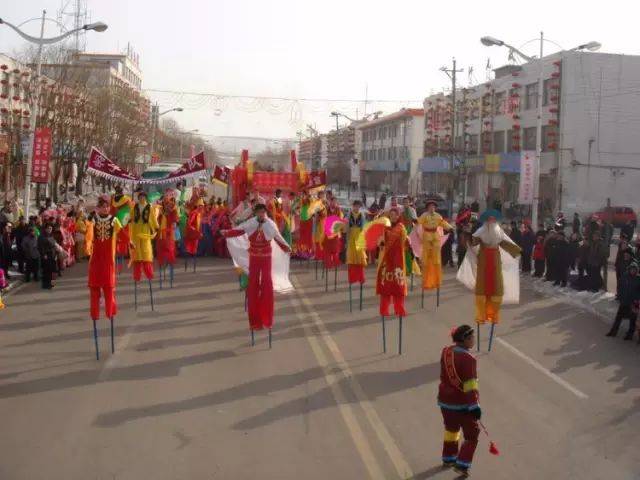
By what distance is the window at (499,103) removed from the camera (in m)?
55.2

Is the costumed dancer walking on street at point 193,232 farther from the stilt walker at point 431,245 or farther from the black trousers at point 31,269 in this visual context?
the stilt walker at point 431,245

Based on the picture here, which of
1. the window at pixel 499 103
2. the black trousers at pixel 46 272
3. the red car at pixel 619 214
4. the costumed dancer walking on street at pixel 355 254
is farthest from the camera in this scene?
the window at pixel 499 103

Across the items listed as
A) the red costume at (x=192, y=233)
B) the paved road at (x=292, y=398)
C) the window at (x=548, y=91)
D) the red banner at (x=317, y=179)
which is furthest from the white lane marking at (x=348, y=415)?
the window at (x=548, y=91)

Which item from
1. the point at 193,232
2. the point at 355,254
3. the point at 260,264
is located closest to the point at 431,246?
the point at 355,254

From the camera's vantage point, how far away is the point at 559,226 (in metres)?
21.3

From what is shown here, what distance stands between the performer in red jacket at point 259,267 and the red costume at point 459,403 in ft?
16.5

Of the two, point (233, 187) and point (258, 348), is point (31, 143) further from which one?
point (258, 348)

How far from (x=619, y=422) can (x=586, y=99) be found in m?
40.7

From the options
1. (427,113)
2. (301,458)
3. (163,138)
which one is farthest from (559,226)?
(163,138)

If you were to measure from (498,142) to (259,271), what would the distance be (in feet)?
157

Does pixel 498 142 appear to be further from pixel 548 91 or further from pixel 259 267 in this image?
pixel 259 267

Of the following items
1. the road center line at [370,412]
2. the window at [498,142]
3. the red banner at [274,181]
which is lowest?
the road center line at [370,412]

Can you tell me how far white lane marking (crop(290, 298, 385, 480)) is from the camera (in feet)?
23.2

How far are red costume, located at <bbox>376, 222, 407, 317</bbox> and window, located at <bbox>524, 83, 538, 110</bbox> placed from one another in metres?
41.5
